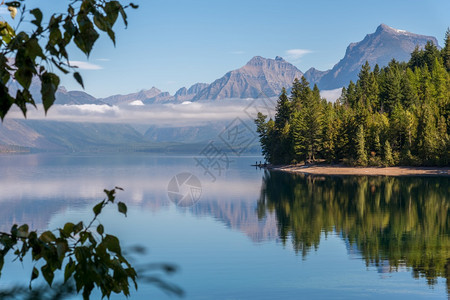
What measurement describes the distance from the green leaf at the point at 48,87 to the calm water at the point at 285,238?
13344mm

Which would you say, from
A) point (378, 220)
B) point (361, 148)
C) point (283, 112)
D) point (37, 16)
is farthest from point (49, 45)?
point (283, 112)

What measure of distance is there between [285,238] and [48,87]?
35063mm

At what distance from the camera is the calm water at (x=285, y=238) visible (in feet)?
76.1

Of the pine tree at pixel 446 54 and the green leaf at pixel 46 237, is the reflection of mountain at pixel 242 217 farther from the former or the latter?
the pine tree at pixel 446 54

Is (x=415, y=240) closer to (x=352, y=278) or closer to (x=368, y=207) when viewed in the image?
(x=352, y=278)

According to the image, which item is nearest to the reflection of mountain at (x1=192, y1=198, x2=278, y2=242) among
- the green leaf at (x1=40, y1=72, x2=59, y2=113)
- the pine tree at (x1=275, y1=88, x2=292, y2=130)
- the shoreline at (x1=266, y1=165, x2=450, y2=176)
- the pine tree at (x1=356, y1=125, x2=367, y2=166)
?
the green leaf at (x1=40, y1=72, x2=59, y2=113)

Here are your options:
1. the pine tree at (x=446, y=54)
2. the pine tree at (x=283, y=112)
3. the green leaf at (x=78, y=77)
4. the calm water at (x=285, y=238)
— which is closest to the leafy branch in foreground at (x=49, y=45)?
the green leaf at (x=78, y=77)

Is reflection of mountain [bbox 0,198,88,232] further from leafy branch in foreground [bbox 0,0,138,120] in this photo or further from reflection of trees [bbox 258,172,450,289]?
leafy branch in foreground [bbox 0,0,138,120]

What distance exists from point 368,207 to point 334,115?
95.4 metres

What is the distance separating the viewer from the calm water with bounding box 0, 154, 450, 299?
23.2 meters

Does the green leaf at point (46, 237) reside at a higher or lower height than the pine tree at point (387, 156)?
higher

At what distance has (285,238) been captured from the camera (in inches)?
1463

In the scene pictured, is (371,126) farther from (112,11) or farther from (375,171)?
(112,11)

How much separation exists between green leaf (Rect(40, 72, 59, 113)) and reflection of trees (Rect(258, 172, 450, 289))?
22.9 m
